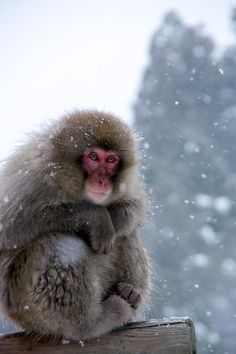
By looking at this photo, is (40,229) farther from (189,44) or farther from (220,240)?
(189,44)

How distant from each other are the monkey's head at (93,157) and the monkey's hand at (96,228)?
0.28ft

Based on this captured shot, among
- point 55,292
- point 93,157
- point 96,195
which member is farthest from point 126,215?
point 55,292

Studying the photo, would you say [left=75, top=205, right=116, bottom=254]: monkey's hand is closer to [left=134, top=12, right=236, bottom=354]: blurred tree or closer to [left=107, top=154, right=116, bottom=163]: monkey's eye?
[left=107, top=154, right=116, bottom=163]: monkey's eye

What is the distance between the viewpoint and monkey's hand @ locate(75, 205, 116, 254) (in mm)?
3541

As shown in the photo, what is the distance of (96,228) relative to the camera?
353 cm

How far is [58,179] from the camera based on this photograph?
141 inches

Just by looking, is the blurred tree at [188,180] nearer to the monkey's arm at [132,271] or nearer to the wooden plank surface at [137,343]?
the monkey's arm at [132,271]

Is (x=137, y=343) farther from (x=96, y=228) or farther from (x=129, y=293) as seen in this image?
(x=96, y=228)

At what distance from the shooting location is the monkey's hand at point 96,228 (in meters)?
3.54

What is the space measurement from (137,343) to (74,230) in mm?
604

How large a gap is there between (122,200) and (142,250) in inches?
10.7

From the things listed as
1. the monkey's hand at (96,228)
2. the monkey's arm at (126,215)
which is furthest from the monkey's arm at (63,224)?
the monkey's arm at (126,215)

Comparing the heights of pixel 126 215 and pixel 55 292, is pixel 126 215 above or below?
above

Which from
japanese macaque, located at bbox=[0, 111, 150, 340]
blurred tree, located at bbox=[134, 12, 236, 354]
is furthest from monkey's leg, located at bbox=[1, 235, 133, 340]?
blurred tree, located at bbox=[134, 12, 236, 354]
